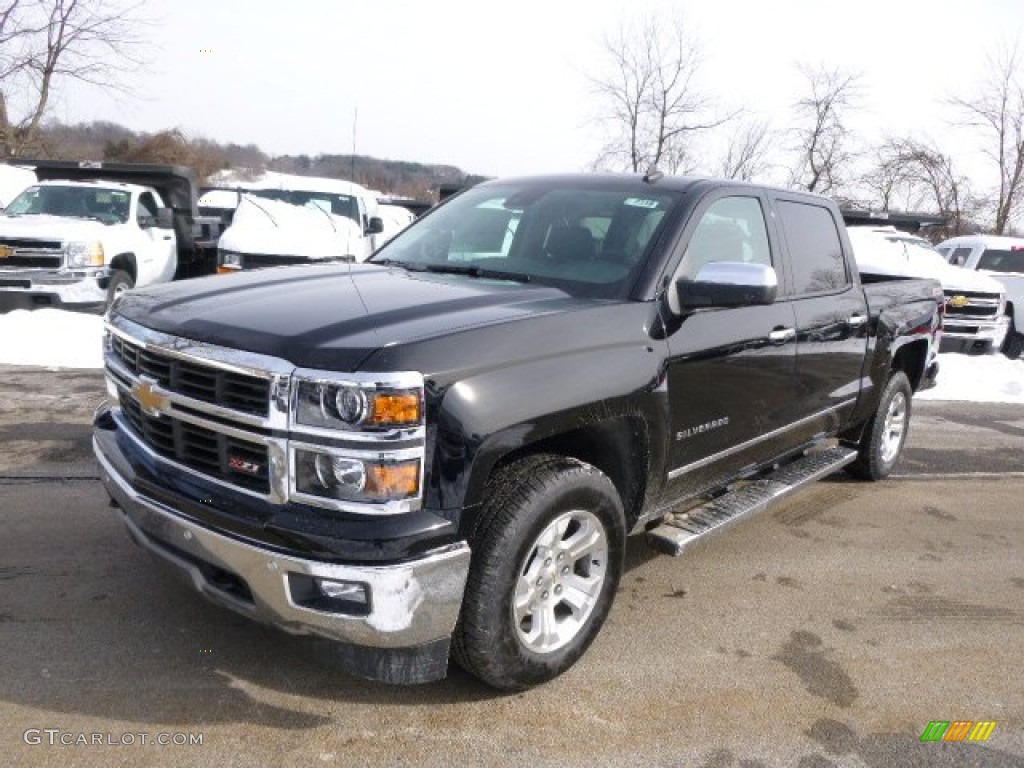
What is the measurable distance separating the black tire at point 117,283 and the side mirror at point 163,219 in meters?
1.12

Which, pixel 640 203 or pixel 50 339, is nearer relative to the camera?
pixel 640 203

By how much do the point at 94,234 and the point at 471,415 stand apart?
9391mm

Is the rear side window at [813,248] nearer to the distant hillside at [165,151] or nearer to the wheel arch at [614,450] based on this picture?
the wheel arch at [614,450]

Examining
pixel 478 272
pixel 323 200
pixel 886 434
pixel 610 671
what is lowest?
pixel 610 671

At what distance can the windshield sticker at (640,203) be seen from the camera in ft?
12.3

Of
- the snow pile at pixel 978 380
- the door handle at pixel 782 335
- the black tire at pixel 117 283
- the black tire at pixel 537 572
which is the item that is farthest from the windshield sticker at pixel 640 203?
the black tire at pixel 117 283

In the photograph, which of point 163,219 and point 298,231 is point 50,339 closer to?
point 298,231

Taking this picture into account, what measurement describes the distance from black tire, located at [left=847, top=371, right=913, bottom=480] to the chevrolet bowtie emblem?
14.7 ft

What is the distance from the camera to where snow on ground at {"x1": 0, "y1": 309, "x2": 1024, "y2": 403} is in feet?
27.6

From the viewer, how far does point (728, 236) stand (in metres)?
3.88

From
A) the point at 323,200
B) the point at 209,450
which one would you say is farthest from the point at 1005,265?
the point at 209,450

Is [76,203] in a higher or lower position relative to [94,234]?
higher

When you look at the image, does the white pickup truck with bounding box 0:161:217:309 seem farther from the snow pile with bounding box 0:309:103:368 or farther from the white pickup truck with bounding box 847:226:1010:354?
the white pickup truck with bounding box 847:226:1010:354

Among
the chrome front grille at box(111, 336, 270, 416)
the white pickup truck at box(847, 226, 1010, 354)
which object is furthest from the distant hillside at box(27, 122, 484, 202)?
the chrome front grille at box(111, 336, 270, 416)
